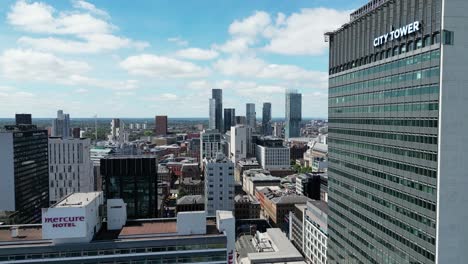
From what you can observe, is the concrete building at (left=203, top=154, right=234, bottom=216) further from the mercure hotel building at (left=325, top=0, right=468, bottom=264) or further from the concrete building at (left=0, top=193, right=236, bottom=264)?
the concrete building at (left=0, top=193, right=236, bottom=264)

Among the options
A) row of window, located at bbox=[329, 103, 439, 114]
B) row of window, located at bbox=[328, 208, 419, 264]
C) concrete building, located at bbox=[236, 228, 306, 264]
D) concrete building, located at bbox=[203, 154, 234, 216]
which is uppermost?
row of window, located at bbox=[329, 103, 439, 114]

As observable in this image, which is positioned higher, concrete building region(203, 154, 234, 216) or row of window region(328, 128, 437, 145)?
row of window region(328, 128, 437, 145)

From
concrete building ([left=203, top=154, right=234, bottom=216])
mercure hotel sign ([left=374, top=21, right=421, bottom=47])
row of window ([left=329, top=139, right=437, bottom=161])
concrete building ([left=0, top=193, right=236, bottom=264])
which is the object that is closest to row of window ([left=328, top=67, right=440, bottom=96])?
mercure hotel sign ([left=374, top=21, right=421, bottom=47])

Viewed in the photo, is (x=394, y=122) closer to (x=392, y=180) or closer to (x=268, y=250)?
(x=392, y=180)

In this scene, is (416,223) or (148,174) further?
(148,174)

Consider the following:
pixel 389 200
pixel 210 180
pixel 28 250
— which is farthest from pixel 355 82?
pixel 210 180

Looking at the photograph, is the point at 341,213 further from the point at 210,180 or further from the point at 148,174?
the point at 210,180
